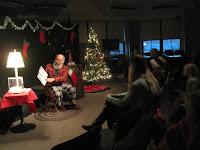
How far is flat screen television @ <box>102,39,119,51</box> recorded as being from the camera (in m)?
11.4

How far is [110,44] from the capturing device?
11.4 m

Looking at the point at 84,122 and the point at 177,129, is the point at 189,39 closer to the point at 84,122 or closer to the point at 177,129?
the point at 84,122

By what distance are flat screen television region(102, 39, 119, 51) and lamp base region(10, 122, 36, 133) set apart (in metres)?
7.72

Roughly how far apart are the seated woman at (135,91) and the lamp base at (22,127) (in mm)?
1567

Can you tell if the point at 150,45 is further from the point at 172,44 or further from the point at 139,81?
the point at 139,81

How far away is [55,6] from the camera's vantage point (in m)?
8.70

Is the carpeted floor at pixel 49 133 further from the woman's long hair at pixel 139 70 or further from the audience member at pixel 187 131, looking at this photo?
the audience member at pixel 187 131

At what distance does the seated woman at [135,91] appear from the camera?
292 cm

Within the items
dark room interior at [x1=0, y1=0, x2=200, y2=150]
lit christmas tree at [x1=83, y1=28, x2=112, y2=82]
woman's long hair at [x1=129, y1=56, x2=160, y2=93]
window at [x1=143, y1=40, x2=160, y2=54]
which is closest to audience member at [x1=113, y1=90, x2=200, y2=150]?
dark room interior at [x1=0, y1=0, x2=200, y2=150]

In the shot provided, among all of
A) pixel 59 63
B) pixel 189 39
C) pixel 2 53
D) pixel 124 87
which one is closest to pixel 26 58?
pixel 2 53

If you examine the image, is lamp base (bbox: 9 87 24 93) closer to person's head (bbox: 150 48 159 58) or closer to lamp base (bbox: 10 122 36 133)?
lamp base (bbox: 10 122 36 133)

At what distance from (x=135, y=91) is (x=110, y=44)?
8.70 metres

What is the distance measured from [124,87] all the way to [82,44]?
155 inches

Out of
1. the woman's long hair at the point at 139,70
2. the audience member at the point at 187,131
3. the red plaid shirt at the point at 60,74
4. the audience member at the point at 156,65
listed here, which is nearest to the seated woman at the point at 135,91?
the woman's long hair at the point at 139,70
